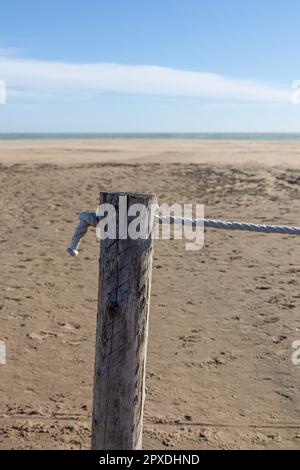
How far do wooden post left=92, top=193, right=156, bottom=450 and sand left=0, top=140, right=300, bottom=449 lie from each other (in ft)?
3.58

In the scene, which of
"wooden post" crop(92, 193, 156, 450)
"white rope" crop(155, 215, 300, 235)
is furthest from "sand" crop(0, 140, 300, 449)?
"white rope" crop(155, 215, 300, 235)

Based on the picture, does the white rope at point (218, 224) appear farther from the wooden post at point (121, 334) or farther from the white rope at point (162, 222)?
the wooden post at point (121, 334)

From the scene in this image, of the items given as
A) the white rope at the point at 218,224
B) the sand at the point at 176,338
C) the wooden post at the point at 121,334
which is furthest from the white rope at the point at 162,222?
the sand at the point at 176,338

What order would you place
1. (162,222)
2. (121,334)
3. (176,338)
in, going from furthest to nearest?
(176,338)
(162,222)
(121,334)

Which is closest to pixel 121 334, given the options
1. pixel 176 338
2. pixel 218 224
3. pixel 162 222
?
pixel 162 222

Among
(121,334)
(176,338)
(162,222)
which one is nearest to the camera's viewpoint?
(121,334)

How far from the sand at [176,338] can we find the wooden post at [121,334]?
→ 42.9 inches

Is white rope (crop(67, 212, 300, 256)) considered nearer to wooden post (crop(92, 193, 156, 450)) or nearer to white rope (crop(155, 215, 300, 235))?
white rope (crop(155, 215, 300, 235))

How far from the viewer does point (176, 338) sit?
5.14m

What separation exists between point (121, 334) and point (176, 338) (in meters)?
2.79

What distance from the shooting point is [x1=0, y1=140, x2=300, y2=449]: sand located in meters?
3.73

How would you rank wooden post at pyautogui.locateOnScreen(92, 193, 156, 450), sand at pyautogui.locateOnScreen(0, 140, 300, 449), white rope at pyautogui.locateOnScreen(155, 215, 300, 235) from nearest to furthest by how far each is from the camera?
1. wooden post at pyautogui.locateOnScreen(92, 193, 156, 450)
2. white rope at pyautogui.locateOnScreen(155, 215, 300, 235)
3. sand at pyautogui.locateOnScreen(0, 140, 300, 449)

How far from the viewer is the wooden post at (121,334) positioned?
2.36 metres

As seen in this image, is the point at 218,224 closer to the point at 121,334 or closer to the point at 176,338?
the point at 121,334
